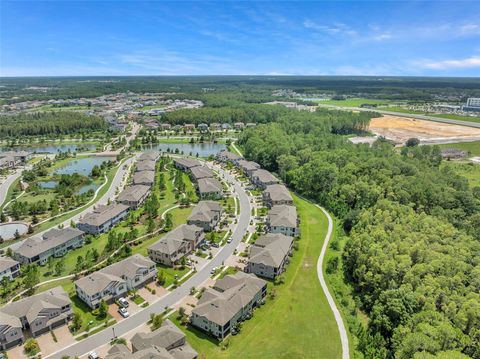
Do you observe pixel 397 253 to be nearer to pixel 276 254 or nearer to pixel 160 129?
pixel 276 254

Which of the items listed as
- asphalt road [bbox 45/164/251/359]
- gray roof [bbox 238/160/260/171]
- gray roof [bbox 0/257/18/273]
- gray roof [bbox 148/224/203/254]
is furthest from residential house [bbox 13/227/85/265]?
gray roof [bbox 238/160/260/171]

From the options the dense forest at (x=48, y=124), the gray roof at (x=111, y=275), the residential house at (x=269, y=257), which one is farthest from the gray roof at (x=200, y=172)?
the dense forest at (x=48, y=124)

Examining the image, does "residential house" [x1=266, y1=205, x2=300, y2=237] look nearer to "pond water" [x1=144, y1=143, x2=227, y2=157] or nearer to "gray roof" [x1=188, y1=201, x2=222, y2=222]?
"gray roof" [x1=188, y1=201, x2=222, y2=222]

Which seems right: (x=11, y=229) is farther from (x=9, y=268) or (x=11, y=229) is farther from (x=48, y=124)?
(x=48, y=124)

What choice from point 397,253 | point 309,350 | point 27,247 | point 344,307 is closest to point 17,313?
point 27,247

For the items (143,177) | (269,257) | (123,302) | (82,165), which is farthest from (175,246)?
(82,165)

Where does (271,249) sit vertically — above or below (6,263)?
above

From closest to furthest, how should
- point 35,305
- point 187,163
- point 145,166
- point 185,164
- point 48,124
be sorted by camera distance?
point 35,305
point 145,166
point 185,164
point 187,163
point 48,124
